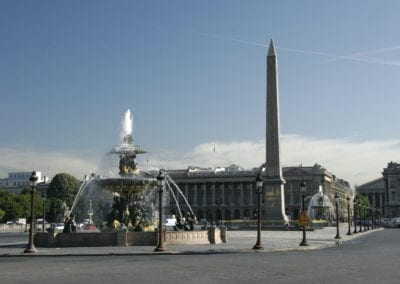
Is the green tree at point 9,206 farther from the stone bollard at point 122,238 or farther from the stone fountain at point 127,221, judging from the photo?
the stone bollard at point 122,238

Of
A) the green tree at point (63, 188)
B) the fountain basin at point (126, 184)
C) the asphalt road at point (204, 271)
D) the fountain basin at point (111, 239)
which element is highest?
the green tree at point (63, 188)

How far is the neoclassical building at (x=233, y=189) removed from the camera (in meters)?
182

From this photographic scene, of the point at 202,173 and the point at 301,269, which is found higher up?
the point at 202,173

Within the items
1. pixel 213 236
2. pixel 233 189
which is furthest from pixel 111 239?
pixel 233 189

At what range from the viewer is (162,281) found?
16.8 meters

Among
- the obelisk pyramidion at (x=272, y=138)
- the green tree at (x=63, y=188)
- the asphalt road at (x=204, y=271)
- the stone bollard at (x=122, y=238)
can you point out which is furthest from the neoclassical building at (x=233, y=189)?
the asphalt road at (x=204, y=271)

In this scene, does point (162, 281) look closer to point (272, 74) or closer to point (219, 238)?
point (219, 238)

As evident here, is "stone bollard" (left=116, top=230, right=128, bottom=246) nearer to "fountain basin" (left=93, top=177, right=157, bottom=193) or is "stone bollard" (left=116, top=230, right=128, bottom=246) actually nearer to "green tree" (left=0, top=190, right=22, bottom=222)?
"fountain basin" (left=93, top=177, right=157, bottom=193)

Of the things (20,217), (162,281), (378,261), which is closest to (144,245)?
(378,261)

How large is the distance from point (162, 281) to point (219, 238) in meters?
22.9

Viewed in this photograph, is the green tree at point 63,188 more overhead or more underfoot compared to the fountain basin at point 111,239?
more overhead

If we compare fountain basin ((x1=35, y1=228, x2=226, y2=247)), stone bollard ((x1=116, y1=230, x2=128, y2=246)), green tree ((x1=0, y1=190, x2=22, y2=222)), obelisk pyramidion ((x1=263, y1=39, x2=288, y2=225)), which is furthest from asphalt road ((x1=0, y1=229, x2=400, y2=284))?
green tree ((x1=0, y1=190, x2=22, y2=222))

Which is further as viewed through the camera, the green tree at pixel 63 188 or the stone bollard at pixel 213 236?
the green tree at pixel 63 188

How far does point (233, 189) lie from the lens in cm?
18725
